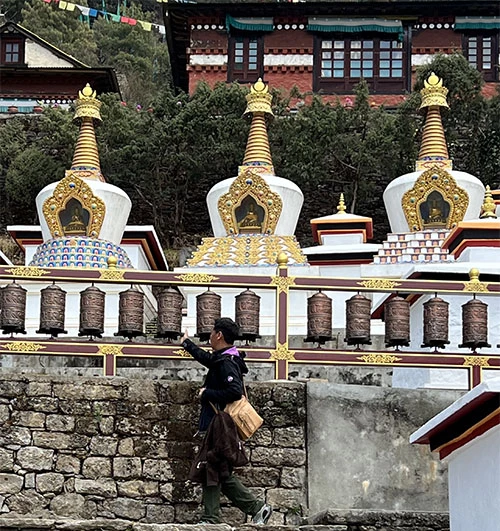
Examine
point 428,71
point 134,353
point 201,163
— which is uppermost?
→ point 428,71

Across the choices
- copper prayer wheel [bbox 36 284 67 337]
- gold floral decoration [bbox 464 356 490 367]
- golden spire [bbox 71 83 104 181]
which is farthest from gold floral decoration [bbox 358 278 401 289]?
golden spire [bbox 71 83 104 181]

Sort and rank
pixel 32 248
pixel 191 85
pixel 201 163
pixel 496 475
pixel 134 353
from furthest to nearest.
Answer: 1. pixel 191 85
2. pixel 201 163
3. pixel 32 248
4. pixel 134 353
5. pixel 496 475

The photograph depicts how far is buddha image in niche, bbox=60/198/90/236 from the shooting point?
53.4 feet

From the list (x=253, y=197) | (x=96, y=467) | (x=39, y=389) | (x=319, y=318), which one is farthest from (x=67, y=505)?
(x=253, y=197)

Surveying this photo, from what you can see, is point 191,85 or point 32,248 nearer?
point 32,248

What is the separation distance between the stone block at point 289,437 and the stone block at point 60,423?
1.54m

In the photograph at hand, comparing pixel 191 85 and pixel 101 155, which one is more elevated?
pixel 191 85

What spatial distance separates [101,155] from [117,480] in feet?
61.7

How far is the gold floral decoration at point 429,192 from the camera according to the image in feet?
55.6

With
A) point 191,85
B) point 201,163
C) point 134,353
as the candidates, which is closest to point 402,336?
point 134,353

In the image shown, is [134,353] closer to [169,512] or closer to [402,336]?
[169,512]

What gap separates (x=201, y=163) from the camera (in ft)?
86.4

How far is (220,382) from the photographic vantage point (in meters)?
7.63

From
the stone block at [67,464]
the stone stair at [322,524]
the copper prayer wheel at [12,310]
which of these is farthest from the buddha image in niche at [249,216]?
the stone stair at [322,524]
